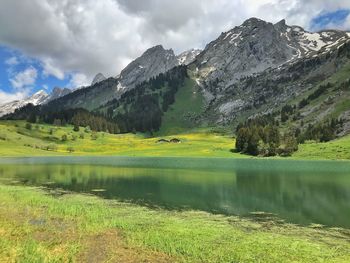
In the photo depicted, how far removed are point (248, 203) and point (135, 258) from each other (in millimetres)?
30368

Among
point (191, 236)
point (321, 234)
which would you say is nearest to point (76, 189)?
point (191, 236)

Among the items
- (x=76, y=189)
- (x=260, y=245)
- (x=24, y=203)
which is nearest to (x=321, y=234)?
(x=260, y=245)

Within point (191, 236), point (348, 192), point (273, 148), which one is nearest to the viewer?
point (191, 236)

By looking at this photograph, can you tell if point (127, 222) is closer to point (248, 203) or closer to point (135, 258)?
point (135, 258)

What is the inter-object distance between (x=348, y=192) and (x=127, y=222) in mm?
41738

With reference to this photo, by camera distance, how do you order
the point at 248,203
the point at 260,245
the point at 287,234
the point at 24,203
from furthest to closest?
the point at 248,203 → the point at 24,203 → the point at 287,234 → the point at 260,245

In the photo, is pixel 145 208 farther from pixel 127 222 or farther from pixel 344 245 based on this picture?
pixel 344 245

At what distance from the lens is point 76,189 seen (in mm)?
64188

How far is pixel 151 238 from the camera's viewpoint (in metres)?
28.7

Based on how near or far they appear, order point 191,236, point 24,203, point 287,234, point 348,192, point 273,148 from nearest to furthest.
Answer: point 191,236 < point 287,234 < point 24,203 < point 348,192 < point 273,148

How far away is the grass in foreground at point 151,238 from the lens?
2414 centimetres

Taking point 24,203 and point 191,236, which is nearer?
point 191,236

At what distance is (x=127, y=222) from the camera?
115 ft

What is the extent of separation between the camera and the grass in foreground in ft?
79.2
